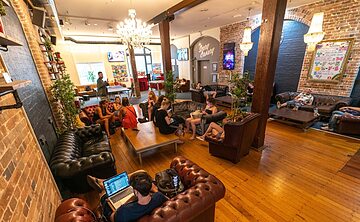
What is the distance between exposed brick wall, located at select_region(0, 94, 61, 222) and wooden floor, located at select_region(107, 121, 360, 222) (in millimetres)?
1613

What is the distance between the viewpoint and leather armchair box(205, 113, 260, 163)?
2787mm

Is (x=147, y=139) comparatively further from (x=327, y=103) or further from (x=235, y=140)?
(x=327, y=103)

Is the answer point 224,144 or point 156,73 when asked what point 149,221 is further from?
point 156,73

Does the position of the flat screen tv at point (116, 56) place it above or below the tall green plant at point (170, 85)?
above

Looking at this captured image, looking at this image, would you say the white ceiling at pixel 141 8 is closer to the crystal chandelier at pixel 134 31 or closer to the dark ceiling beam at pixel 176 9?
the dark ceiling beam at pixel 176 9

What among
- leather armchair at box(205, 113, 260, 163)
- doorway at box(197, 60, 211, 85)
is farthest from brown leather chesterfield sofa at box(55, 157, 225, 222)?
doorway at box(197, 60, 211, 85)

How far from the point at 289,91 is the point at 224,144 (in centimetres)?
510

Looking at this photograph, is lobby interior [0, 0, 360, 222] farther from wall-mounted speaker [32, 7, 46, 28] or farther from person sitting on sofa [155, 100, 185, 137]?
person sitting on sofa [155, 100, 185, 137]

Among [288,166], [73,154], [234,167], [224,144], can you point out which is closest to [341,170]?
[288,166]

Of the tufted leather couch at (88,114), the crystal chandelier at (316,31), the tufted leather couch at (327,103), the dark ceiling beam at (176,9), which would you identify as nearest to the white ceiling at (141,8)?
A: the dark ceiling beam at (176,9)

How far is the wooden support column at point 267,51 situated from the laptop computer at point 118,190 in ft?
9.22

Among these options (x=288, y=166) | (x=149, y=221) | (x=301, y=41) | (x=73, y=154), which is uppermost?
(x=301, y=41)

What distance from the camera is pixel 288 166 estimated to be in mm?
2916

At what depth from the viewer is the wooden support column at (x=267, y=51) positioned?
2668 millimetres
